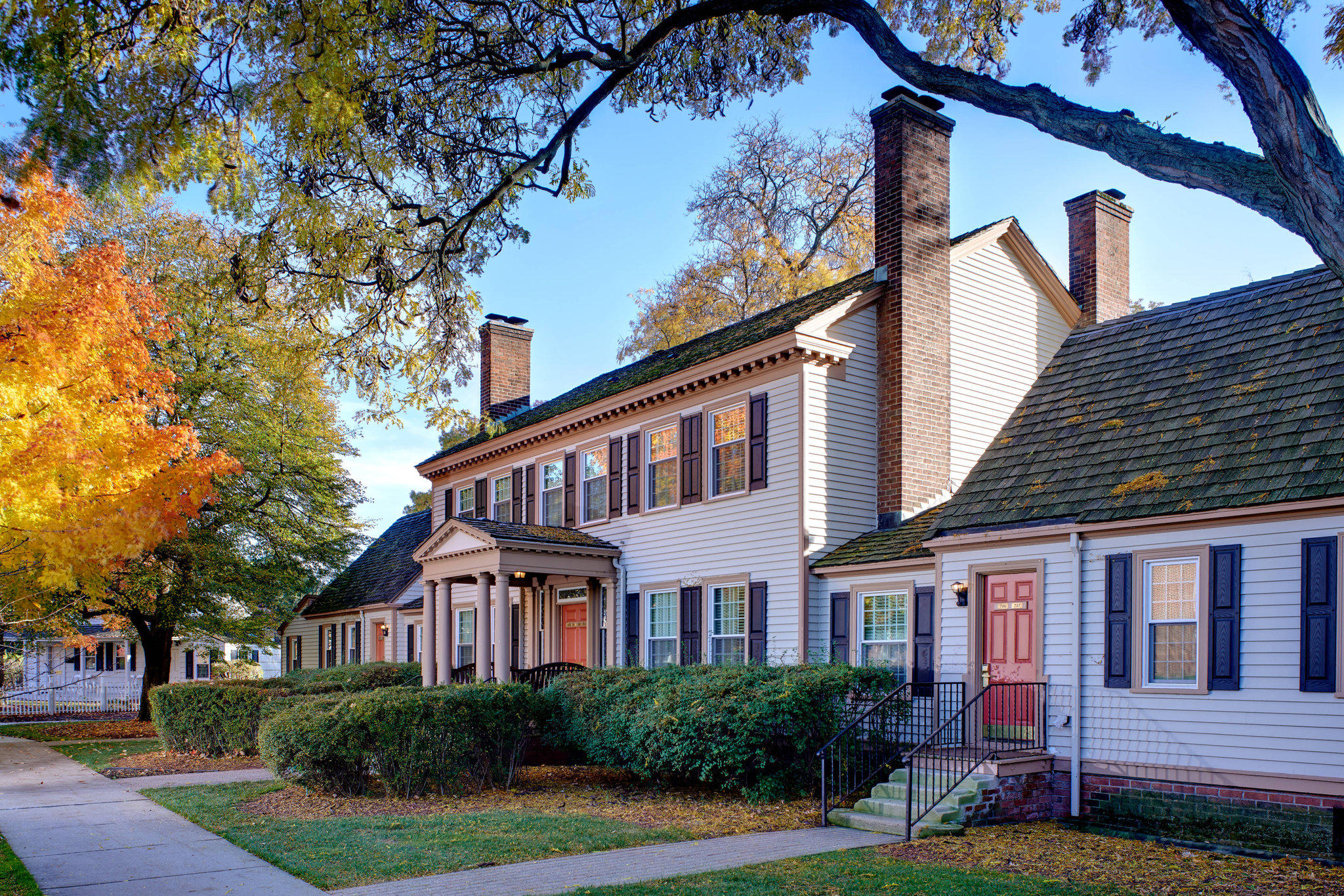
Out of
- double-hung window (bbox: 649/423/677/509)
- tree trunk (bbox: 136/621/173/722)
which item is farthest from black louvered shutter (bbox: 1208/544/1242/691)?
tree trunk (bbox: 136/621/173/722)

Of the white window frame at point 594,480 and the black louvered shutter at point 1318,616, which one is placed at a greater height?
the white window frame at point 594,480

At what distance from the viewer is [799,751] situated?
1268 centimetres

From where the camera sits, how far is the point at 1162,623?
1162cm

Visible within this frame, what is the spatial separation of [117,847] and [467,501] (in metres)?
16.6

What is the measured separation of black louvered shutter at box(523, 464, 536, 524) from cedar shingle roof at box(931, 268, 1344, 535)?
11.0 metres

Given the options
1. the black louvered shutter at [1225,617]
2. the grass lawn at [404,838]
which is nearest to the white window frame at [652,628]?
the grass lawn at [404,838]

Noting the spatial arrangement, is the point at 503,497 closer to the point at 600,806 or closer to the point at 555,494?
the point at 555,494

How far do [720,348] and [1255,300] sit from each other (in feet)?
26.5

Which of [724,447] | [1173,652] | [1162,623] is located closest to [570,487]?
[724,447]

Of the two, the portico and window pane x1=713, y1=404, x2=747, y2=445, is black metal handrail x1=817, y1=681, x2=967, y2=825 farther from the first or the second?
the portico

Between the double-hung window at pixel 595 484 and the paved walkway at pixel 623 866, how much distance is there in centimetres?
1081

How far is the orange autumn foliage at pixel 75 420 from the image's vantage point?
44.5 ft

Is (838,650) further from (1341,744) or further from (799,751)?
(1341,744)

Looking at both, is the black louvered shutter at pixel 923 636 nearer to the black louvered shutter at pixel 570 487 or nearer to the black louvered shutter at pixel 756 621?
the black louvered shutter at pixel 756 621
